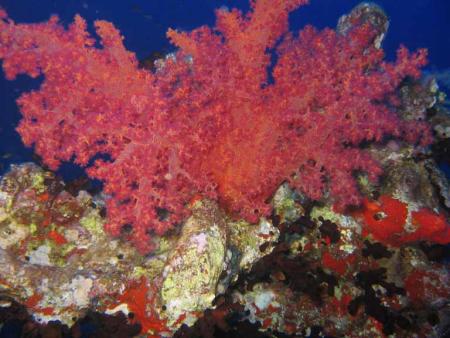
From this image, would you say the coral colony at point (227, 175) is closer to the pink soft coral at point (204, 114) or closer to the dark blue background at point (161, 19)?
the pink soft coral at point (204, 114)

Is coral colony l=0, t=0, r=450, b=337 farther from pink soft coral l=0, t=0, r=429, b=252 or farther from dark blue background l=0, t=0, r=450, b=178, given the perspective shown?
dark blue background l=0, t=0, r=450, b=178

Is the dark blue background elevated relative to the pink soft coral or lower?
elevated

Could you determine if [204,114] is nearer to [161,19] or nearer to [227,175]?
[227,175]

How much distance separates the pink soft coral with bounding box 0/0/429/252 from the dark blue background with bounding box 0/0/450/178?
13.4m

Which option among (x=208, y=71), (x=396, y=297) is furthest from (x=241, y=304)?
(x=208, y=71)

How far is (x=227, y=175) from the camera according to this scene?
4.45 metres

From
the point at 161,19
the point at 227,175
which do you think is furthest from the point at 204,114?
the point at 161,19

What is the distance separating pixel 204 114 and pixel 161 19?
1523 inches

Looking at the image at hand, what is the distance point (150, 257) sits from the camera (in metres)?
4.32

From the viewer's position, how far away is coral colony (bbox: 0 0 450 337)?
3998 millimetres

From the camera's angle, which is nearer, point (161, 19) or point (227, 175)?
point (227, 175)

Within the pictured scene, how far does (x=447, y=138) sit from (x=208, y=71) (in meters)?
3.64

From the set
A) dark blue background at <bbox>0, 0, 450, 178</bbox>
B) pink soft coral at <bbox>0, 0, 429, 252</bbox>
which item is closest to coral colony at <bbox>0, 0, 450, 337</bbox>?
pink soft coral at <bbox>0, 0, 429, 252</bbox>

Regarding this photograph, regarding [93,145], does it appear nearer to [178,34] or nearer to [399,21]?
[178,34]
